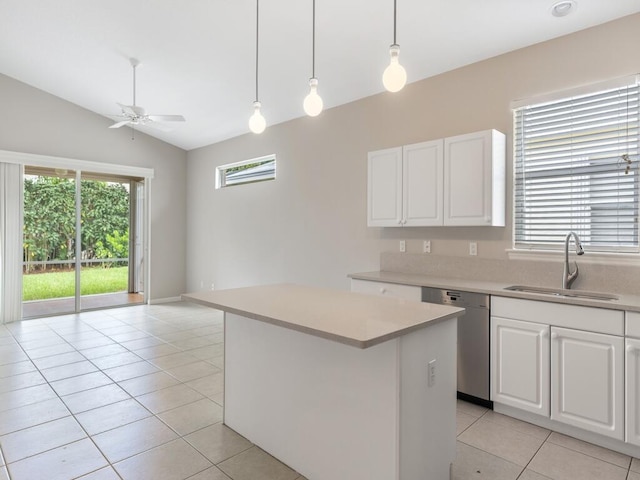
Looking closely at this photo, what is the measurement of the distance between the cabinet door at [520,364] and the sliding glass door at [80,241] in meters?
6.11

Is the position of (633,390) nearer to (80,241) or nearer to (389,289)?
(389,289)

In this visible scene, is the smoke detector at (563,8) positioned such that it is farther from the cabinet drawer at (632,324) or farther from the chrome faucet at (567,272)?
the cabinet drawer at (632,324)

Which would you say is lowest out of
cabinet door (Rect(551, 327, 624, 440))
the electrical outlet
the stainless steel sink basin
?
cabinet door (Rect(551, 327, 624, 440))

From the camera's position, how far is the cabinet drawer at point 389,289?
320cm

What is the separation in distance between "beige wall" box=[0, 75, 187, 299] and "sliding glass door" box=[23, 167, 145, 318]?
1.02 ft

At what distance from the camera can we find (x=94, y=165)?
6.12 m

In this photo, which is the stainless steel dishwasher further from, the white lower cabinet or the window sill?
the window sill

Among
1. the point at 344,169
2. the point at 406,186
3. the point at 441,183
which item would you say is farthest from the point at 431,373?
the point at 344,169

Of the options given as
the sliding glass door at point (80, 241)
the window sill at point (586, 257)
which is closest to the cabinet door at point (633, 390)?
the window sill at point (586, 257)

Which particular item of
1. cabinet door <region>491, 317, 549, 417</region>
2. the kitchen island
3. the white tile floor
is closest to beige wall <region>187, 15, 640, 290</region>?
cabinet door <region>491, 317, 549, 417</region>

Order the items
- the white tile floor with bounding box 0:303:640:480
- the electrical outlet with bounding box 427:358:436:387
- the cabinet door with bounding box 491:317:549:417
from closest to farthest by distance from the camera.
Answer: the electrical outlet with bounding box 427:358:436:387
the white tile floor with bounding box 0:303:640:480
the cabinet door with bounding box 491:317:549:417

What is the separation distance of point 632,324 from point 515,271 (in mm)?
1040

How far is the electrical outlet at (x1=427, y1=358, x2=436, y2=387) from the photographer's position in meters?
1.82

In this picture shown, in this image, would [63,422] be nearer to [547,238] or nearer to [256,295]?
[256,295]
